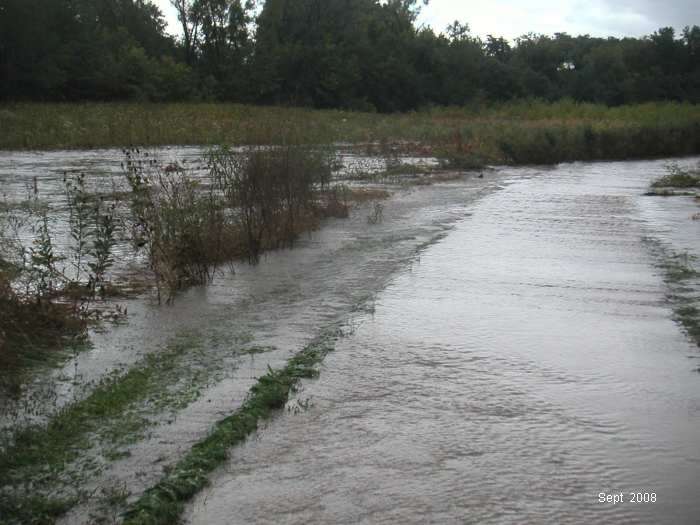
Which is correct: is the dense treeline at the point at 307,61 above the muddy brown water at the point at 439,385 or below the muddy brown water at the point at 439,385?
above

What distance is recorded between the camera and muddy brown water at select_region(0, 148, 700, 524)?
4.79m

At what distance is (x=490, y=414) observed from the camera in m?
6.01

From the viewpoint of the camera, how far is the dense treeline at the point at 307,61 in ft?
183

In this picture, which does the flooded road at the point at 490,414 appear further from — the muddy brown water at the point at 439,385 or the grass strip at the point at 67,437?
the grass strip at the point at 67,437

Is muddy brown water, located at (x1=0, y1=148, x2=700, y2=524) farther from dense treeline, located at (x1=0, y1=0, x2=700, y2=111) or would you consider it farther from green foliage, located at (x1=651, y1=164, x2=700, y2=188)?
dense treeline, located at (x1=0, y1=0, x2=700, y2=111)

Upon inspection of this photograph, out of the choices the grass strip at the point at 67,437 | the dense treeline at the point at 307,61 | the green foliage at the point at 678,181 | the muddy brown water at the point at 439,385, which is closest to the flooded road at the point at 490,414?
the muddy brown water at the point at 439,385

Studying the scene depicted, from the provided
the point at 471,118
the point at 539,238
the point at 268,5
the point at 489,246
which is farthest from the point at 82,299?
the point at 268,5

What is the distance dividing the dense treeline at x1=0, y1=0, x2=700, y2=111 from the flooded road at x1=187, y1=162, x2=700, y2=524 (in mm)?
48035

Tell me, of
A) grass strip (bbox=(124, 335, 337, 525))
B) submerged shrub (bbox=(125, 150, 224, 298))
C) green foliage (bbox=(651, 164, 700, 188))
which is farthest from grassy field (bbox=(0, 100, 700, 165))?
grass strip (bbox=(124, 335, 337, 525))

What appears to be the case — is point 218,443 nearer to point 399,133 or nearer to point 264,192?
point 264,192

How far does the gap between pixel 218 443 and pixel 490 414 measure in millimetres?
1947

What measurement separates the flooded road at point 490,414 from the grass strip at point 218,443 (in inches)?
3.9

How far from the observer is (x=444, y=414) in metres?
6.00

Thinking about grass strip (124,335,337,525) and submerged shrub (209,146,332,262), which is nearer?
grass strip (124,335,337,525)
